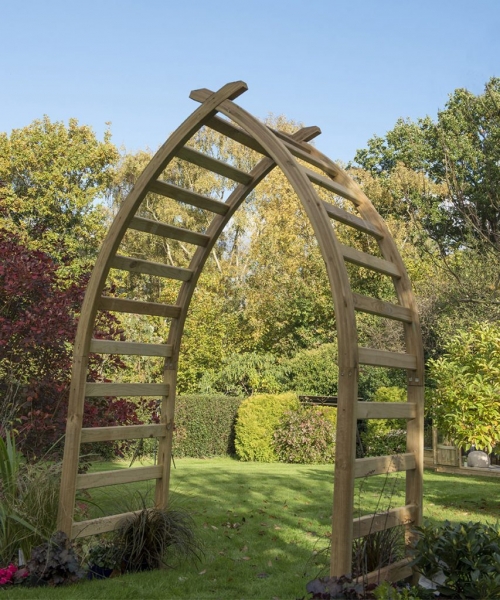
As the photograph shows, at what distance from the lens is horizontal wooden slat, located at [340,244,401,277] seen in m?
3.61

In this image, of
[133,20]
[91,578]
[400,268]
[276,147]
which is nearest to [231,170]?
[276,147]

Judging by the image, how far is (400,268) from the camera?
421cm

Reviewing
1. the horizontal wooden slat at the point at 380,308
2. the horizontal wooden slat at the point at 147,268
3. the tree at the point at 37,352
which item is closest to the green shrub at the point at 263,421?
the tree at the point at 37,352

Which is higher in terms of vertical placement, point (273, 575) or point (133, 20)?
point (133, 20)

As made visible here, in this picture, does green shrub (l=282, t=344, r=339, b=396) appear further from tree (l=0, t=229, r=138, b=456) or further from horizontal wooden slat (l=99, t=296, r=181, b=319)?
horizontal wooden slat (l=99, t=296, r=181, b=319)

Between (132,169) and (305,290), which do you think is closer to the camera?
A: (305,290)

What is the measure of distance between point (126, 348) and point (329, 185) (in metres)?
2.00

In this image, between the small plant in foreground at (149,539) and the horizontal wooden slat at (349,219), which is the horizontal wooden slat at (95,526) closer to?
the small plant in foreground at (149,539)

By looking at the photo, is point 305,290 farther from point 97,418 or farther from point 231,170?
point 231,170

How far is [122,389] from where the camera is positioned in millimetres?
4812

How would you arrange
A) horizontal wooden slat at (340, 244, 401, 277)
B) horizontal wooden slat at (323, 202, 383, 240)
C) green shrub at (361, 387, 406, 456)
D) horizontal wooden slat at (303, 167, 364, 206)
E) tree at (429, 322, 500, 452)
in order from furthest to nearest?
green shrub at (361, 387, 406, 456) → tree at (429, 322, 500, 452) → horizontal wooden slat at (303, 167, 364, 206) → horizontal wooden slat at (323, 202, 383, 240) → horizontal wooden slat at (340, 244, 401, 277)

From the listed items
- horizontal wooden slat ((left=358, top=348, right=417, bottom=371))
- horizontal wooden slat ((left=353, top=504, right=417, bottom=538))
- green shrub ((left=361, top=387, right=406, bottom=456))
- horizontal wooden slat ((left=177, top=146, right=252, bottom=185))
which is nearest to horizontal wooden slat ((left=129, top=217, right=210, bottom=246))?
horizontal wooden slat ((left=177, top=146, right=252, bottom=185))

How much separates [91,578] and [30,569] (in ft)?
1.43

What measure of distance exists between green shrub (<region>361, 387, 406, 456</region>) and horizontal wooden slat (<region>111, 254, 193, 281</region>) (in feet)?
31.4
